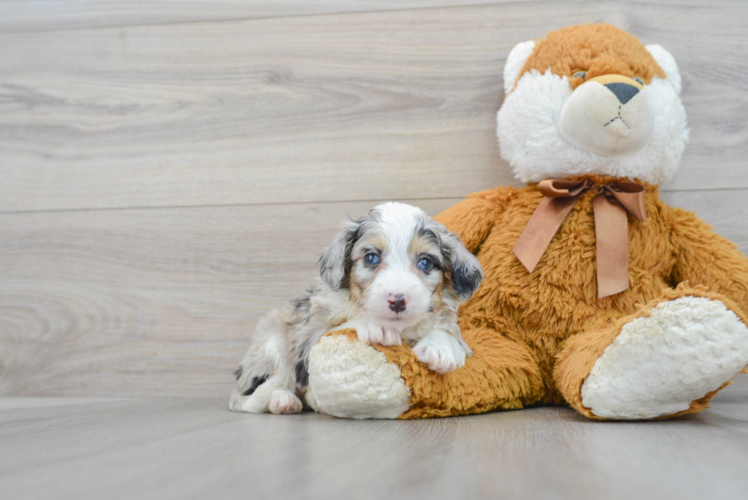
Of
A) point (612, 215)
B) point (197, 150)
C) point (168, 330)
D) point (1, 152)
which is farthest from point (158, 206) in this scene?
point (612, 215)

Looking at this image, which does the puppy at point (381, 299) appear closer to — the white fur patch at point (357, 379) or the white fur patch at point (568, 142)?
the white fur patch at point (357, 379)

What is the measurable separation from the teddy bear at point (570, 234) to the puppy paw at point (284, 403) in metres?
0.15

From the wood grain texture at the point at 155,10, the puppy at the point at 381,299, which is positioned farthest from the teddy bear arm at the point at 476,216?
the wood grain texture at the point at 155,10

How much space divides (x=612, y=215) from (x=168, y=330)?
132 cm

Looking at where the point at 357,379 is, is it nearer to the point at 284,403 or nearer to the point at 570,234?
the point at 284,403

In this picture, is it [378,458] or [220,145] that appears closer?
[378,458]

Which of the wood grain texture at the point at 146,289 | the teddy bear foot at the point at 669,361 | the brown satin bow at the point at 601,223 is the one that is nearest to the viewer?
the teddy bear foot at the point at 669,361

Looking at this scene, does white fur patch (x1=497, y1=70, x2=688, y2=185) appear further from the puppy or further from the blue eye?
the blue eye

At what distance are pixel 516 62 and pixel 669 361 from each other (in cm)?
88

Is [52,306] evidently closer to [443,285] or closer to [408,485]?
[443,285]

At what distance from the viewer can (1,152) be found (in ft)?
6.30

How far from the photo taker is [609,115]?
51.1 inches

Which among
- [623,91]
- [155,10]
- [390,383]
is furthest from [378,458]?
[155,10]

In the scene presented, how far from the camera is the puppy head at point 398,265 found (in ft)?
3.64
